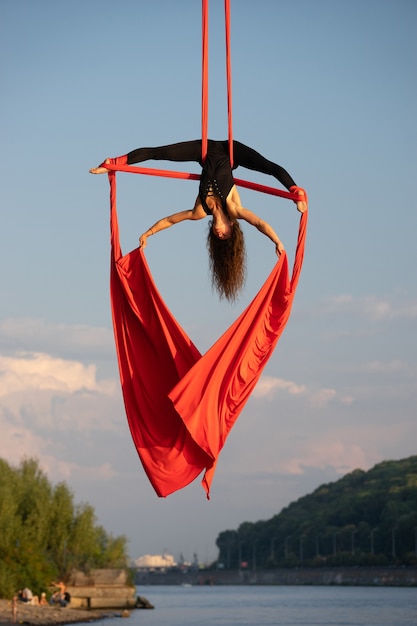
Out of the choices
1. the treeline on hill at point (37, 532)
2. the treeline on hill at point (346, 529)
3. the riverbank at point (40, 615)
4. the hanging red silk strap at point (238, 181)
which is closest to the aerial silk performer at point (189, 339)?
the hanging red silk strap at point (238, 181)

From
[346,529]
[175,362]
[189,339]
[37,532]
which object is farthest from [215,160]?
[346,529]

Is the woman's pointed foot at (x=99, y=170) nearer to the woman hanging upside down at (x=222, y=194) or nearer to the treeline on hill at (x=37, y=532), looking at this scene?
the woman hanging upside down at (x=222, y=194)

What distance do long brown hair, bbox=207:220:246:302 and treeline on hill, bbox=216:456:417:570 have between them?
102m

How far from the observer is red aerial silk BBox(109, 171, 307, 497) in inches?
349

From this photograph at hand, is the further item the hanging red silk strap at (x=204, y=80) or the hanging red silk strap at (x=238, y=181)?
the hanging red silk strap at (x=238, y=181)

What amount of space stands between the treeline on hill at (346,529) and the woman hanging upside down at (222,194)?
334 feet

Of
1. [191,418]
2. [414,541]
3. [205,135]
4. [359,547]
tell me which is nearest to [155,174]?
[205,135]

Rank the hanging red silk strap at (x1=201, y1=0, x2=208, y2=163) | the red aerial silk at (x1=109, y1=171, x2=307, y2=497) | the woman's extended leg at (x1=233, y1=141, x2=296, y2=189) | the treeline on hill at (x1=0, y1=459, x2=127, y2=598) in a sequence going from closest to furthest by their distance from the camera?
the hanging red silk strap at (x1=201, y1=0, x2=208, y2=163) < the red aerial silk at (x1=109, y1=171, x2=307, y2=497) < the woman's extended leg at (x1=233, y1=141, x2=296, y2=189) < the treeline on hill at (x1=0, y1=459, x2=127, y2=598)

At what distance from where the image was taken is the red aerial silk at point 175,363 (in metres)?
8.86

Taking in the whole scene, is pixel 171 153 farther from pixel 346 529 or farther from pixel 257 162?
pixel 346 529

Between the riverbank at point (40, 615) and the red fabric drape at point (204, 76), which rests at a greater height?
the red fabric drape at point (204, 76)

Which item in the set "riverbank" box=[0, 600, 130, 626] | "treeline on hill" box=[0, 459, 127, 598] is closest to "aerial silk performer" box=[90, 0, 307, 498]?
"riverbank" box=[0, 600, 130, 626]

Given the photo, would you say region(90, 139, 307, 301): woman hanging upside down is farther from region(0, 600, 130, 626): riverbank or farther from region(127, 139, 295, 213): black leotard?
region(0, 600, 130, 626): riverbank

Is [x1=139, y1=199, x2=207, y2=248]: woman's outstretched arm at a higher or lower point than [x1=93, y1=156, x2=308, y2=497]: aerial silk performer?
higher
